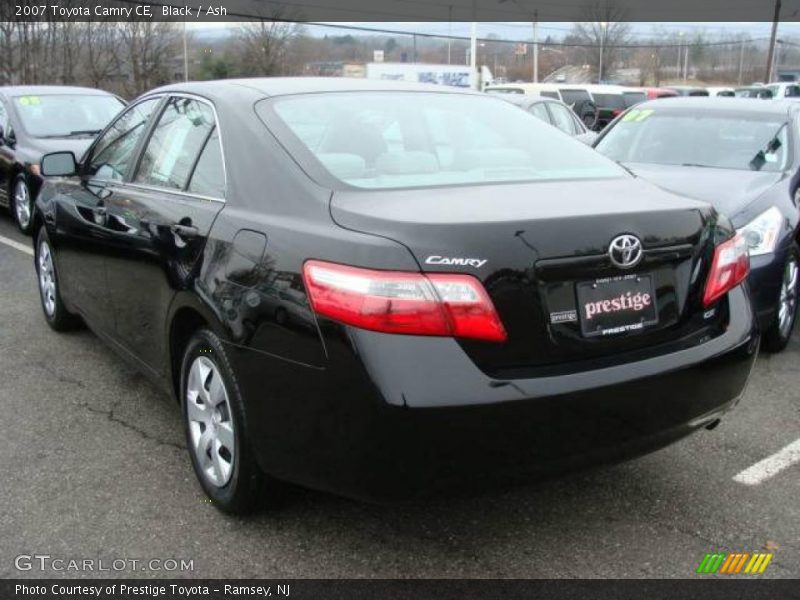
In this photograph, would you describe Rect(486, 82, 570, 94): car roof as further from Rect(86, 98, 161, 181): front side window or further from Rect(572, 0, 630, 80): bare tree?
Rect(572, 0, 630, 80): bare tree

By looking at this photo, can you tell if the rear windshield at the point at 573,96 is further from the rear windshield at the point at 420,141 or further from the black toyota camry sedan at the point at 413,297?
the black toyota camry sedan at the point at 413,297

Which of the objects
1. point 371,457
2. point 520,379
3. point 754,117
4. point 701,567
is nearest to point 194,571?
point 371,457

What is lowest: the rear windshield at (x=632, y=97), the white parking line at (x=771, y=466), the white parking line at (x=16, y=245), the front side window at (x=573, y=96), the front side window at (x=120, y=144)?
the white parking line at (x=16, y=245)

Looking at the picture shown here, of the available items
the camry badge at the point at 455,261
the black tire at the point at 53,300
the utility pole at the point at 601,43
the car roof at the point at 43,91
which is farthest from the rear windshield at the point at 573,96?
the utility pole at the point at 601,43

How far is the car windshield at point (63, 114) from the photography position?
359 inches

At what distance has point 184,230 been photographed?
3.14 meters

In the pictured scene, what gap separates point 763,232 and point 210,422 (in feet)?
11.2

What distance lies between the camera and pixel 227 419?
2.96m

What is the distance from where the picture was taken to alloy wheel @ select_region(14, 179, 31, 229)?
8.80 meters

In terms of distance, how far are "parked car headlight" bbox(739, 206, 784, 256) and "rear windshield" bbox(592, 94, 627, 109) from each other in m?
24.1

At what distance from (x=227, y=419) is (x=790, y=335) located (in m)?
4.05

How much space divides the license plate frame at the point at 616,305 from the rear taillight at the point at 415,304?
0.30 m

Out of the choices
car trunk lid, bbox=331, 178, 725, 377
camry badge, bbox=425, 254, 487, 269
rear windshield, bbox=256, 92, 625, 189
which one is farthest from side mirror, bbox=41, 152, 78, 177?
camry badge, bbox=425, 254, 487, 269

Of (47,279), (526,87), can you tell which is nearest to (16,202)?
(47,279)
